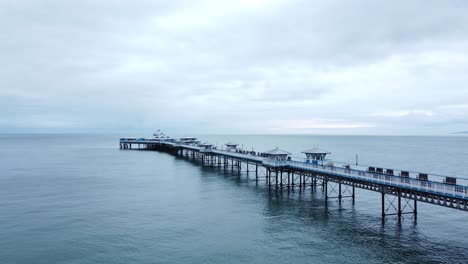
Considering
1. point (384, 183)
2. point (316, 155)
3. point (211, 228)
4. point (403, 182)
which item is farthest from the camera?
point (316, 155)

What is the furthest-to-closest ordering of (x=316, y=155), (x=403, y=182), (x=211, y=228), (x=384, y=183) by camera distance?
(x=316, y=155), (x=384, y=183), (x=211, y=228), (x=403, y=182)

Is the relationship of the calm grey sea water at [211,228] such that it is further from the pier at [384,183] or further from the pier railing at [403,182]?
the pier railing at [403,182]

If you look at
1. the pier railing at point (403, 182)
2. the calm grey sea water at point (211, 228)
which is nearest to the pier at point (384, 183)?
the pier railing at point (403, 182)

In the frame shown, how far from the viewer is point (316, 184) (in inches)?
2576

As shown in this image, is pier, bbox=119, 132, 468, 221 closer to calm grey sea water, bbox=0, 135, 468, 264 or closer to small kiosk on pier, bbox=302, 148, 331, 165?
small kiosk on pier, bbox=302, 148, 331, 165

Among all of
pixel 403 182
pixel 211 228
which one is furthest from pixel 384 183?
pixel 211 228

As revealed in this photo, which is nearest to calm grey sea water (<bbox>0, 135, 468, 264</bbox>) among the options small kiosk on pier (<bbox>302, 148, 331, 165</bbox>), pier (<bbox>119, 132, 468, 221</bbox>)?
pier (<bbox>119, 132, 468, 221</bbox>)

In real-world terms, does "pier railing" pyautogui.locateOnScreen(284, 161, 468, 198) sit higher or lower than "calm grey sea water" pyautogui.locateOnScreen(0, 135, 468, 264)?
higher

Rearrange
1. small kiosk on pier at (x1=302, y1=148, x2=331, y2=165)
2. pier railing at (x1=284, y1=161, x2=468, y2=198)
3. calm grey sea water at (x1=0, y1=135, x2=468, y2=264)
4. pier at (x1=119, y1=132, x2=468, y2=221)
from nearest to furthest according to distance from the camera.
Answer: calm grey sea water at (x1=0, y1=135, x2=468, y2=264) < pier railing at (x1=284, y1=161, x2=468, y2=198) < pier at (x1=119, y1=132, x2=468, y2=221) < small kiosk on pier at (x1=302, y1=148, x2=331, y2=165)

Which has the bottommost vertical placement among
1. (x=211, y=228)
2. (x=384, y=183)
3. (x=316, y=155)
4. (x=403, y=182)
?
(x=211, y=228)

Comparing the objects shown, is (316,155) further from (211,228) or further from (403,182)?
(211,228)

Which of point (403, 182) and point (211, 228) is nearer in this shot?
point (403, 182)

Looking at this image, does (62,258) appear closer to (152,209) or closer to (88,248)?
(88,248)

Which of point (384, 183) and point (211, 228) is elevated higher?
point (384, 183)
